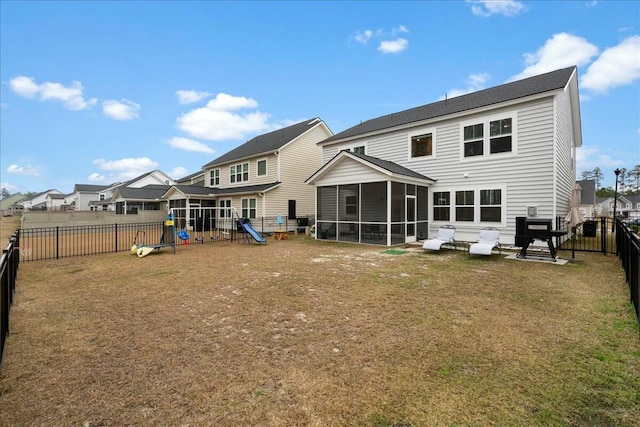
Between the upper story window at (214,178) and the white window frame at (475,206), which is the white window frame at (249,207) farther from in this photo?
the white window frame at (475,206)

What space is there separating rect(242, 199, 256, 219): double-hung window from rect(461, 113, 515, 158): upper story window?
1382 cm

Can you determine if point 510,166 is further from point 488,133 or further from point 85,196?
point 85,196

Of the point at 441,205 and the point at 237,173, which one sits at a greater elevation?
the point at 237,173

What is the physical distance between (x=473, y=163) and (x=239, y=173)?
1753cm

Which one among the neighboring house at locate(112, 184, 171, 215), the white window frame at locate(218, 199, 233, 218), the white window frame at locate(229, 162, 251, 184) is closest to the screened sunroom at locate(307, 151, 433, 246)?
the white window frame at locate(229, 162, 251, 184)

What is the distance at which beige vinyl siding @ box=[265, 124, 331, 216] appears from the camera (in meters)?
20.5

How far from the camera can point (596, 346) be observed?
137 inches

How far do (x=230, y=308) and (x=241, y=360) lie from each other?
6.22 ft

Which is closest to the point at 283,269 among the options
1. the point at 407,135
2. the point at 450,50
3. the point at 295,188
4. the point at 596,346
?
the point at 596,346

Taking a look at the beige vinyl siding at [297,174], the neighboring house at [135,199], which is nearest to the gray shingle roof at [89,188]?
the neighboring house at [135,199]

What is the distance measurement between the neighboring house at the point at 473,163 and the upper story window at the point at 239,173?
9975 millimetres

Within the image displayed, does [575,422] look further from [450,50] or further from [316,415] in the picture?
[450,50]

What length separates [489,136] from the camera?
39.4 feet

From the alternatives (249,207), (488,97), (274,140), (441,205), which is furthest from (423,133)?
(274,140)
